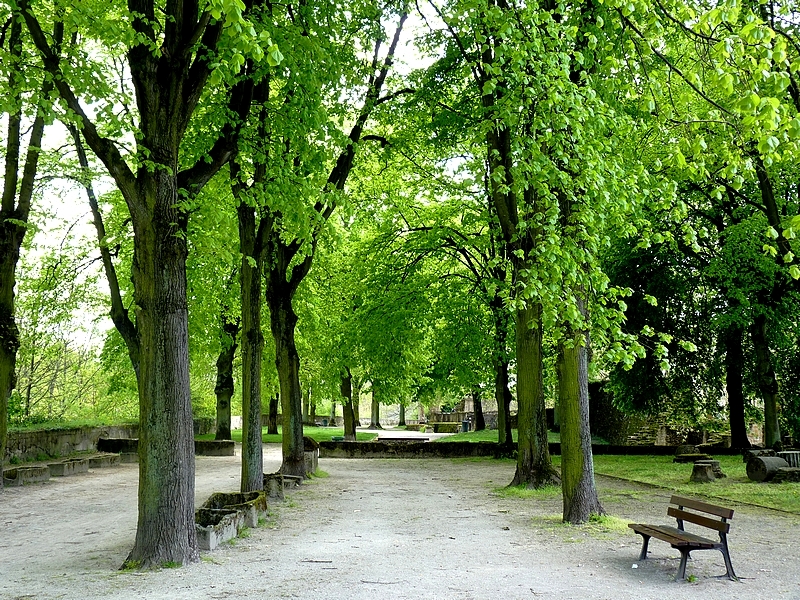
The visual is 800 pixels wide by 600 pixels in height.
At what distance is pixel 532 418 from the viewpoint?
1602 centimetres

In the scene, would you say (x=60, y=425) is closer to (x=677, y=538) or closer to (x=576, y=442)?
(x=576, y=442)

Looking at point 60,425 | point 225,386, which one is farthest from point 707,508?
point 225,386

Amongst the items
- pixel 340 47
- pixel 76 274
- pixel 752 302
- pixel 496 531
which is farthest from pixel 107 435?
pixel 752 302

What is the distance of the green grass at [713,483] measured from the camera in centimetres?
1426

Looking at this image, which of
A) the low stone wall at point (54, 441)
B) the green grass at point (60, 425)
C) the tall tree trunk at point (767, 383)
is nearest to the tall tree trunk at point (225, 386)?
the low stone wall at point (54, 441)

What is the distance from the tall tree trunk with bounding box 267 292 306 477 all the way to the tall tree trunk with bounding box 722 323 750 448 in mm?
14393

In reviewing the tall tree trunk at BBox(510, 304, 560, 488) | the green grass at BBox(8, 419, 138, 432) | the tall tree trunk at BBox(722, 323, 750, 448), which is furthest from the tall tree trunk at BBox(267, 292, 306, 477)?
the tall tree trunk at BBox(722, 323, 750, 448)

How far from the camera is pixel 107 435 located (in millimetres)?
28312

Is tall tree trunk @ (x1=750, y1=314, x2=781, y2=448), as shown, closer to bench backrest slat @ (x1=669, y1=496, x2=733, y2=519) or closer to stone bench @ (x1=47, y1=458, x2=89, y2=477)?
bench backrest slat @ (x1=669, y1=496, x2=733, y2=519)

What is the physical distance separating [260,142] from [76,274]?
418 inches

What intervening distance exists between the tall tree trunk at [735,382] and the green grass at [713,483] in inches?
68.4

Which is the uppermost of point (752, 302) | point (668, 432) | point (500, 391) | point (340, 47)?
point (340, 47)

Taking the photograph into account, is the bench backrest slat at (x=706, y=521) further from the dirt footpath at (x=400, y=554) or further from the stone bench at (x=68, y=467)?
the stone bench at (x=68, y=467)

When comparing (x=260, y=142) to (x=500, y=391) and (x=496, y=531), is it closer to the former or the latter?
(x=496, y=531)
